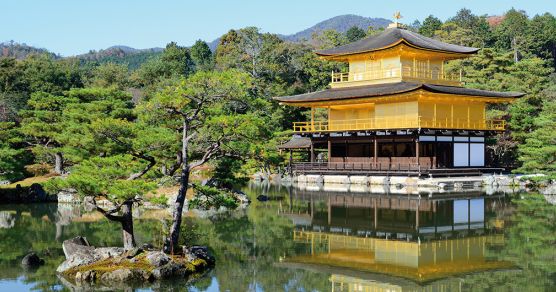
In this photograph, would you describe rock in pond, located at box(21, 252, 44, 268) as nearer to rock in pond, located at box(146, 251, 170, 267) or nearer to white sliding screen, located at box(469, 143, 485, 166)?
rock in pond, located at box(146, 251, 170, 267)

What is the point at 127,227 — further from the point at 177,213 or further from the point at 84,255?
the point at 177,213

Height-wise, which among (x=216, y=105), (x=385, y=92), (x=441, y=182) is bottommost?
(x=441, y=182)

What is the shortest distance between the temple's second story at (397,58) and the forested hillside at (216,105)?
13.5 feet

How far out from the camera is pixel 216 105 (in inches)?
551

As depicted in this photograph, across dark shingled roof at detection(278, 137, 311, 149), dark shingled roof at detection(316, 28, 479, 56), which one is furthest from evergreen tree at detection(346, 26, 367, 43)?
dark shingled roof at detection(316, 28, 479, 56)

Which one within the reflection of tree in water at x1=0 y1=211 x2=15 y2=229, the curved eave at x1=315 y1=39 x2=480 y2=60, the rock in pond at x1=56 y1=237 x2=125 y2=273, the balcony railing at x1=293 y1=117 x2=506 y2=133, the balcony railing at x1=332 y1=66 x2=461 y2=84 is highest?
the curved eave at x1=315 y1=39 x2=480 y2=60

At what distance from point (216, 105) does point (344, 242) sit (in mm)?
5641

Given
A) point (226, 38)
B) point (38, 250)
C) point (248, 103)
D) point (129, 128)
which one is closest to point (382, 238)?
point (248, 103)

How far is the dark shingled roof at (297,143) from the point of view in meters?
45.0

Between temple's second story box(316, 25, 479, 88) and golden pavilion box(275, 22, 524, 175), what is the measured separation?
59mm

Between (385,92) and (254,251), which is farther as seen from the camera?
(385,92)

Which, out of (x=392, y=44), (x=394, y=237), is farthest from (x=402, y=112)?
(x=394, y=237)

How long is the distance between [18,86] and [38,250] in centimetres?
3478

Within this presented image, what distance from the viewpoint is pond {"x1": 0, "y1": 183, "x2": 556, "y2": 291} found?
12.9 meters
